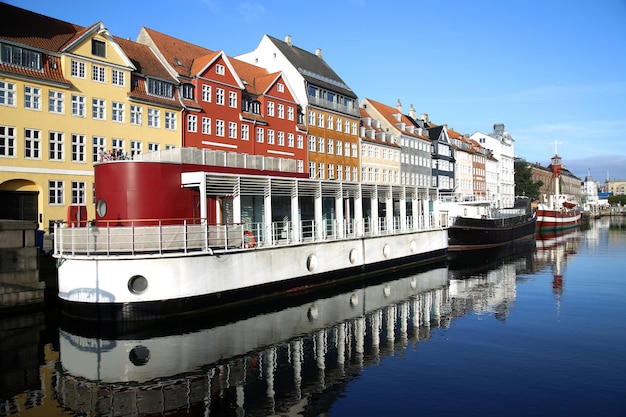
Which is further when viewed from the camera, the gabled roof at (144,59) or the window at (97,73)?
the gabled roof at (144,59)

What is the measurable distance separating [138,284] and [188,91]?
23.4 m

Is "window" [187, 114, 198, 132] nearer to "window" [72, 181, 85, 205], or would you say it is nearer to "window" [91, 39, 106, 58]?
"window" [91, 39, 106, 58]

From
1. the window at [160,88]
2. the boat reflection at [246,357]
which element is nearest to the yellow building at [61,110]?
the window at [160,88]

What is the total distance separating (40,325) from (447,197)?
4287cm

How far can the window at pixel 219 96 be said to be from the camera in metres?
40.7

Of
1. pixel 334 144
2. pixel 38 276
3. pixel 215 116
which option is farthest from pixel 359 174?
pixel 38 276

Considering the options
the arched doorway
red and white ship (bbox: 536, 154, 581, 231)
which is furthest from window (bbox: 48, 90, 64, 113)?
red and white ship (bbox: 536, 154, 581, 231)

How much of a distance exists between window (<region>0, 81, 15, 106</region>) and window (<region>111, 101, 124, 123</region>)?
619 cm

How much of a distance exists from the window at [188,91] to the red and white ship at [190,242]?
1374 cm

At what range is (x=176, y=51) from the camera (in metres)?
41.4

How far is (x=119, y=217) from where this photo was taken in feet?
69.3

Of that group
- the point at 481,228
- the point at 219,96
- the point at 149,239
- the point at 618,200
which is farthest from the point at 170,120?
the point at 618,200

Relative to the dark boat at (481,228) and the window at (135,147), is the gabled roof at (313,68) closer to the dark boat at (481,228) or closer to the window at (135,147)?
the dark boat at (481,228)

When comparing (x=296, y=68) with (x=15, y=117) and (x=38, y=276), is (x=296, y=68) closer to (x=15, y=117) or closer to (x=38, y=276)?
(x=15, y=117)
